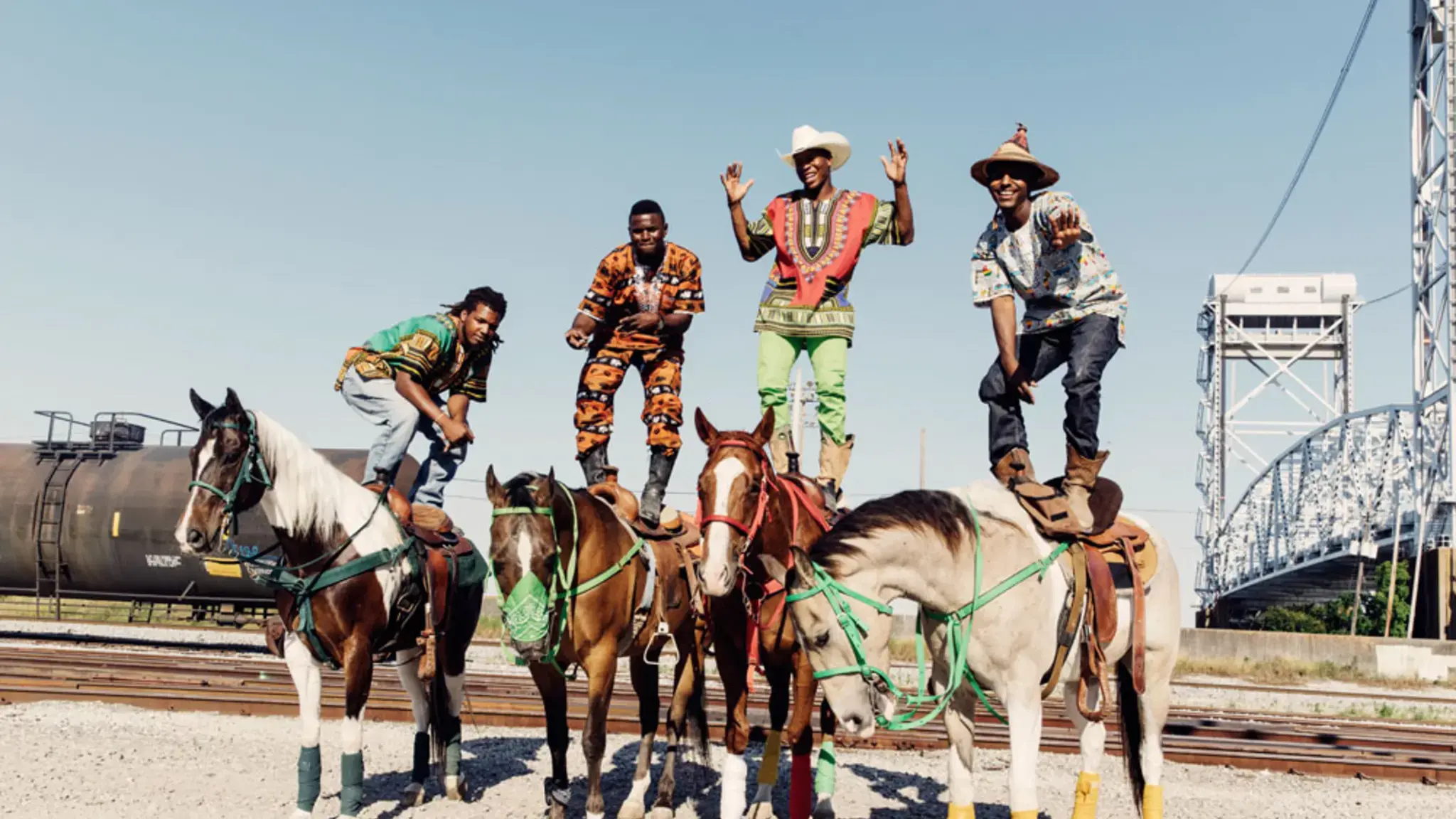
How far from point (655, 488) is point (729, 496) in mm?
2234

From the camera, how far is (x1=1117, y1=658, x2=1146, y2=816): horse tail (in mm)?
7578

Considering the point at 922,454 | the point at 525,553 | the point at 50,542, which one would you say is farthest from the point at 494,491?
the point at 922,454

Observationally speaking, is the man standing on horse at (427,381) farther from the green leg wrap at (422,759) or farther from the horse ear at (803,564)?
the horse ear at (803,564)

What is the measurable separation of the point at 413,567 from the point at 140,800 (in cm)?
269

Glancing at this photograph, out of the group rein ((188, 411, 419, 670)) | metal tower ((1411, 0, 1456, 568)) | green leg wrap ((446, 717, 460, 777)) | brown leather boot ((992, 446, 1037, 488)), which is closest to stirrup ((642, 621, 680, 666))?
green leg wrap ((446, 717, 460, 777))

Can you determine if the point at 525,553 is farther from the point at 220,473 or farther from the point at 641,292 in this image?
the point at 641,292

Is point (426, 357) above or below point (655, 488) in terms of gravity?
above

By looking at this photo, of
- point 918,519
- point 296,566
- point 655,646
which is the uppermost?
point 918,519

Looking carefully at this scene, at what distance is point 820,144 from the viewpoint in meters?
8.67

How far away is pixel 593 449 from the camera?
9180 millimetres

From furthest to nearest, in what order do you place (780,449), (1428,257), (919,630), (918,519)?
(1428,257) < (780,449) < (919,630) < (918,519)

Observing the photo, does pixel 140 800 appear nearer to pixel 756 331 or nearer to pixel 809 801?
pixel 809 801

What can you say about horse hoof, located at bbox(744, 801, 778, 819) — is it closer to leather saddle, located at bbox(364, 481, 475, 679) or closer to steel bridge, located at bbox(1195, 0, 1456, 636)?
leather saddle, located at bbox(364, 481, 475, 679)

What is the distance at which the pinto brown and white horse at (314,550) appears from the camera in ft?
23.8
